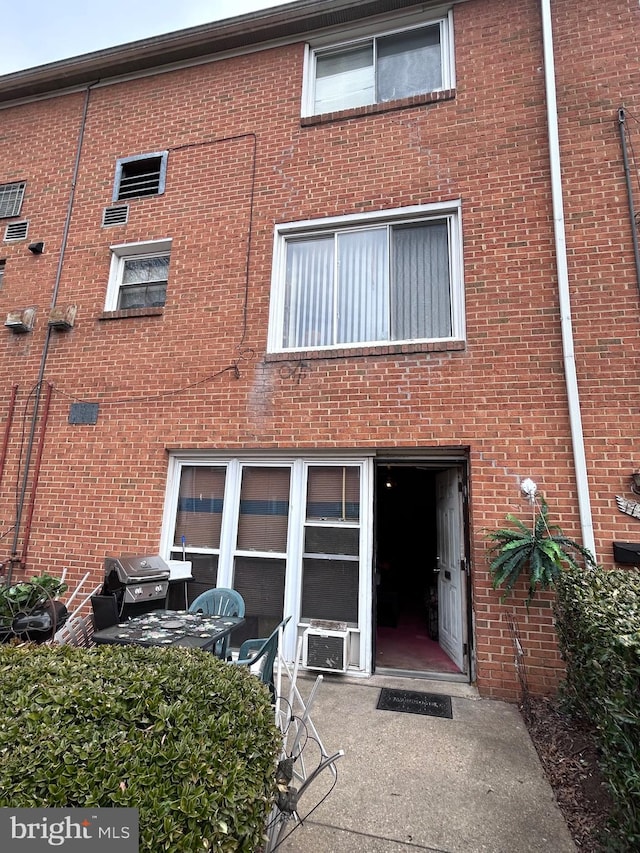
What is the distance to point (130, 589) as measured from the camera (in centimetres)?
440

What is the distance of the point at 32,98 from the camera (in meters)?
7.37

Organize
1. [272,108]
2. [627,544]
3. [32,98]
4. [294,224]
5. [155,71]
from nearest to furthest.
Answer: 1. [627,544]
2. [294,224]
3. [272,108]
4. [155,71]
5. [32,98]

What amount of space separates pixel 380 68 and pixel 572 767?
26.4 ft

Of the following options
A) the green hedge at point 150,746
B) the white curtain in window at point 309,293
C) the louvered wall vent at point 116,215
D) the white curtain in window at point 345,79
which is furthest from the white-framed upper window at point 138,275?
the green hedge at point 150,746

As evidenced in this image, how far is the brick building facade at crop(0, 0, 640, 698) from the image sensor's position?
15.1 feet

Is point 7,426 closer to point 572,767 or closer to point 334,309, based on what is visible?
point 334,309

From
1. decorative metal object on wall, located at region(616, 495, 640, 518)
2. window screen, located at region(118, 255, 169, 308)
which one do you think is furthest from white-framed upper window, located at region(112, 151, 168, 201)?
decorative metal object on wall, located at region(616, 495, 640, 518)

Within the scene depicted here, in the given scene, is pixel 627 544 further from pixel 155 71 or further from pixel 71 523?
pixel 155 71

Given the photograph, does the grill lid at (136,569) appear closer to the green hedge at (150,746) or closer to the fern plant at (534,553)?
the green hedge at (150,746)

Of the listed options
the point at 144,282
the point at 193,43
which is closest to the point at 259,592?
the point at 144,282

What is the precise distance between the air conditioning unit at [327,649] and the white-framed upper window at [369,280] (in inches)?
131

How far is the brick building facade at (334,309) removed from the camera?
4609 millimetres

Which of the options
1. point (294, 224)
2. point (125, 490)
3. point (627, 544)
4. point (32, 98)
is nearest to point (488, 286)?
point (294, 224)

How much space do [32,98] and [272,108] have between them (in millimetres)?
4484
